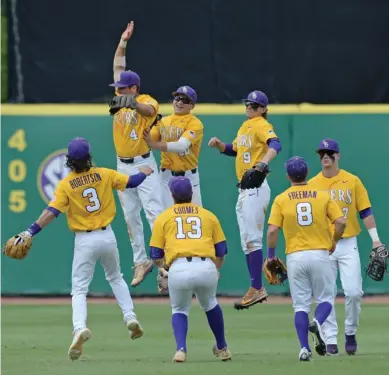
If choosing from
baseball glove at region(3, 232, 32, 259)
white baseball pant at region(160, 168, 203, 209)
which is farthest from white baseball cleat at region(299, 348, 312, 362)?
white baseball pant at region(160, 168, 203, 209)

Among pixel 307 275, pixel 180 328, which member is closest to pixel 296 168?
pixel 307 275

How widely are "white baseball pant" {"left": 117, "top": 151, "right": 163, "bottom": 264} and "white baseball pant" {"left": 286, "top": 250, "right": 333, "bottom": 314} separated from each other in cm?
339

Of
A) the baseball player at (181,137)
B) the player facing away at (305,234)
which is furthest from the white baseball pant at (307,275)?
the baseball player at (181,137)

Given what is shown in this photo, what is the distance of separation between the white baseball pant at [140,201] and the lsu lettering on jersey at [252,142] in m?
0.95

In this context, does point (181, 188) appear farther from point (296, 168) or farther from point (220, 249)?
point (296, 168)

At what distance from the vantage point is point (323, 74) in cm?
1817

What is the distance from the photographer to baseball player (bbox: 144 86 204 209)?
14958 mm

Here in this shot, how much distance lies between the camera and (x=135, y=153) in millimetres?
14820

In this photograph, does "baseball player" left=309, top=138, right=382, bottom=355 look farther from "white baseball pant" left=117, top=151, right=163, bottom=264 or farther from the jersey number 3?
"white baseball pant" left=117, top=151, right=163, bottom=264

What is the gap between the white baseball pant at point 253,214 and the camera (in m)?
15.0

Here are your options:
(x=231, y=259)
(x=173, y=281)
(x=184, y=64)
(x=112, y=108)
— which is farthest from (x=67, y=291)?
(x=173, y=281)

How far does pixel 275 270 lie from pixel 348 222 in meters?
0.97

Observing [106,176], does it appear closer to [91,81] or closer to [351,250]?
[351,250]

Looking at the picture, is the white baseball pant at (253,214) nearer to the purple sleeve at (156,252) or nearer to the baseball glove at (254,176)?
the baseball glove at (254,176)
